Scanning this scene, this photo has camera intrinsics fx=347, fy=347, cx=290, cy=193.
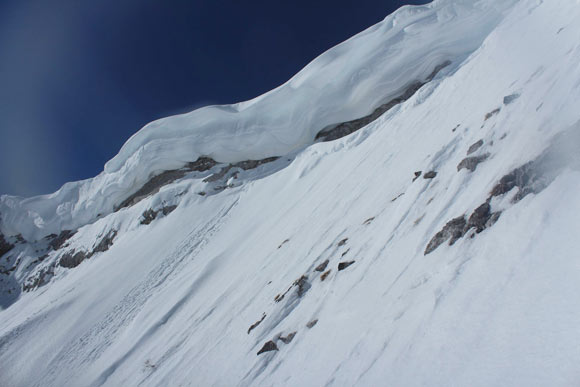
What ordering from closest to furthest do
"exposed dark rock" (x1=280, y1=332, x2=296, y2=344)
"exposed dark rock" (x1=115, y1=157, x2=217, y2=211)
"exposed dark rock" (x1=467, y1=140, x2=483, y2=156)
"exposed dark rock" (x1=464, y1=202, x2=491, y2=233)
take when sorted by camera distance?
1. "exposed dark rock" (x1=464, y1=202, x2=491, y2=233)
2. "exposed dark rock" (x1=280, y1=332, x2=296, y2=344)
3. "exposed dark rock" (x1=467, y1=140, x2=483, y2=156)
4. "exposed dark rock" (x1=115, y1=157, x2=217, y2=211)

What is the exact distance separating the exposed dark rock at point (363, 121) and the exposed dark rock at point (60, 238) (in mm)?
22483

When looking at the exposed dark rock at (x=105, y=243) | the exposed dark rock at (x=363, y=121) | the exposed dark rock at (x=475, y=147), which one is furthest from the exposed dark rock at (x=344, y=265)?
the exposed dark rock at (x=105, y=243)

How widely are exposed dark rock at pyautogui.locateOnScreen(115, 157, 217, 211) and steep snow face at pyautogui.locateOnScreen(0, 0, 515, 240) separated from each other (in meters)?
0.47

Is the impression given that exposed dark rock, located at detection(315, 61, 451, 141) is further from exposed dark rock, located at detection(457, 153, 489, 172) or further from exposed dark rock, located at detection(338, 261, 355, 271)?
exposed dark rock, located at detection(338, 261, 355, 271)

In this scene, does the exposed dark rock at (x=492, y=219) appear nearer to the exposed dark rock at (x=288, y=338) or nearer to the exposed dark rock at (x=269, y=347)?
the exposed dark rock at (x=288, y=338)

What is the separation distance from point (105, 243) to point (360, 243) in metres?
21.3

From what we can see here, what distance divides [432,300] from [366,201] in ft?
19.7

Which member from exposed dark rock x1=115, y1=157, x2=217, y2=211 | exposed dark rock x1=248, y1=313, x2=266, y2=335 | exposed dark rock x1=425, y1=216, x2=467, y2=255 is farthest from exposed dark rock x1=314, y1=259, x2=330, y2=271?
exposed dark rock x1=115, y1=157, x2=217, y2=211

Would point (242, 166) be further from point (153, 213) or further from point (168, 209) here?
point (153, 213)

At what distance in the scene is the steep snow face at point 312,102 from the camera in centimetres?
2203

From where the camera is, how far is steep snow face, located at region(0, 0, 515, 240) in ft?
72.3

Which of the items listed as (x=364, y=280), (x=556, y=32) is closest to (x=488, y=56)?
(x=556, y=32)

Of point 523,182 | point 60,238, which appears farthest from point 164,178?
point 523,182

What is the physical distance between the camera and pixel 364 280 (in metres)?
6.18
